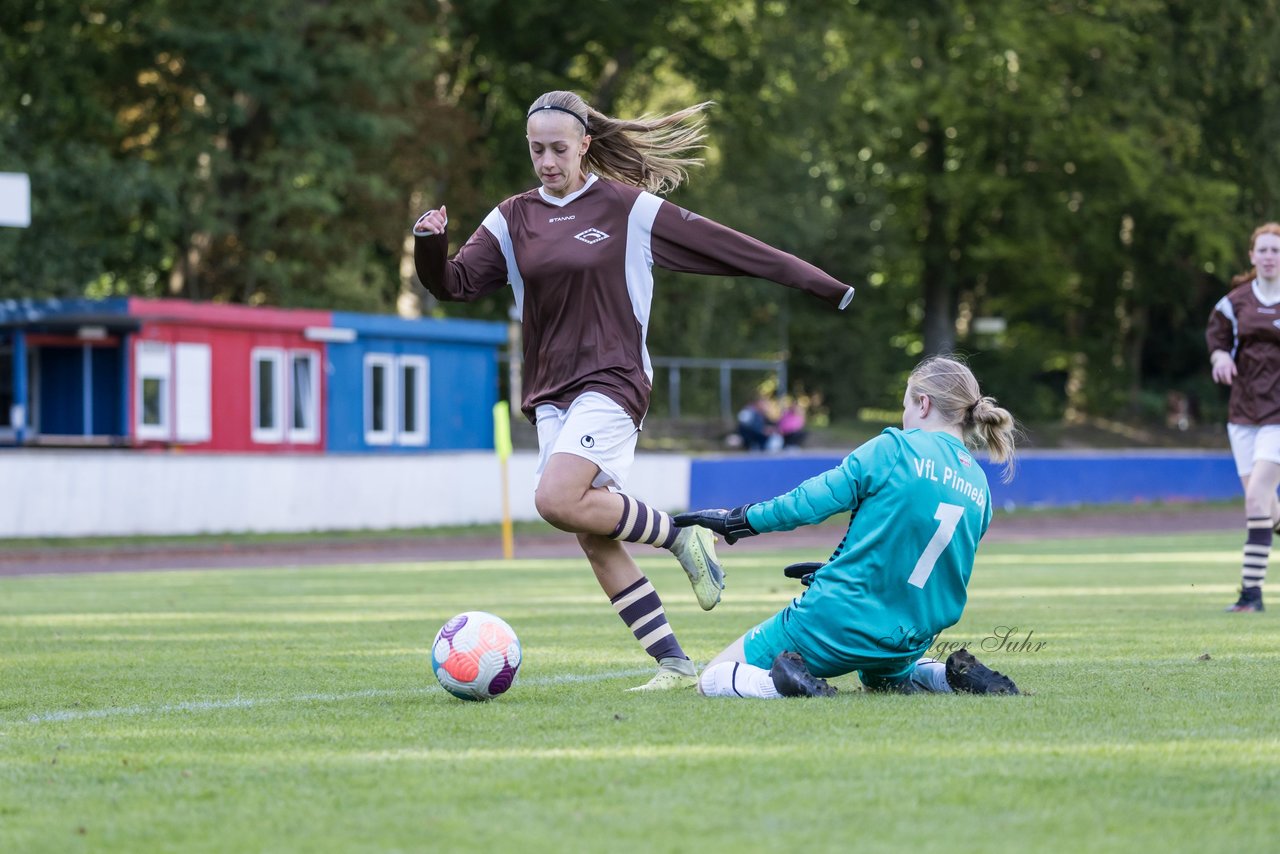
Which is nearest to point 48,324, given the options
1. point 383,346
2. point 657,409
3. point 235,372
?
point 235,372

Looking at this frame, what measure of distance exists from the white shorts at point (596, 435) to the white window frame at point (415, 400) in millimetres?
28059

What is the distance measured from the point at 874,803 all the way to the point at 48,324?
94.6ft

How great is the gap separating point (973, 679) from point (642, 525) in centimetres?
130

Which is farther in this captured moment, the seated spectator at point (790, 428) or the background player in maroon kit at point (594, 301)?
the seated spectator at point (790, 428)

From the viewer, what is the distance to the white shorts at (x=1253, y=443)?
11.6 meters

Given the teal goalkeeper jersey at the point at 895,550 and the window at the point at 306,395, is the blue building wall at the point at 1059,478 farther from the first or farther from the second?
the teal goalkeeper jersey at the point at 895,550

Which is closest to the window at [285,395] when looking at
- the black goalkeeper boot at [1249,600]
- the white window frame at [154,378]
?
the white window frame at [154,378]

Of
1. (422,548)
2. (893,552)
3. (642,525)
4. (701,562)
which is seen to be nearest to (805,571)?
(893,552)

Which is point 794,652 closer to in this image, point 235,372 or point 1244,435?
point 1244,435

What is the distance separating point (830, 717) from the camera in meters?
5.80

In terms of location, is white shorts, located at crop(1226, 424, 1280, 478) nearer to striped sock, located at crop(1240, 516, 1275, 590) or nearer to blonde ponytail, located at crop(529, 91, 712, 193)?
striped sock, located at crop(1240, 516, 1275, 590)

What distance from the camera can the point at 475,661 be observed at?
6.56 meters

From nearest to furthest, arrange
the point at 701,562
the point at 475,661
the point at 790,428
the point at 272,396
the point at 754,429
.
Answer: the point at 475,661 → the point at 701,562 → the point at 272,396 → the point at 754,429 → the point at 790,428

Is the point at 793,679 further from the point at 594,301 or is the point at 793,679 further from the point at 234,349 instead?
the point at 234,349
